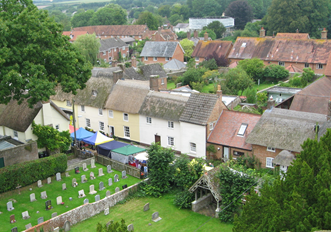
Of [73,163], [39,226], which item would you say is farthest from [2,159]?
[39,226]

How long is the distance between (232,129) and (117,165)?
11197 mm

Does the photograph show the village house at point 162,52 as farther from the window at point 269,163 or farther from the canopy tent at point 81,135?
the window at point 269,163

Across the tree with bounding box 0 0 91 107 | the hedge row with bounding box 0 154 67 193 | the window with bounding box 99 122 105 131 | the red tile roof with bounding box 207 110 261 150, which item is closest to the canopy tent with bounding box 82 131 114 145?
the hedge row with bounding box 0 154 67 193

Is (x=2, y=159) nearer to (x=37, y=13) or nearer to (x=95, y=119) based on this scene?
(x=37, y=13)

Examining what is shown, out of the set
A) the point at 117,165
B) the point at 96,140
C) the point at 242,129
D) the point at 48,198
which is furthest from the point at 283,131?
the point at 48,198

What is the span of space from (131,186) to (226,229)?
8.52 meters

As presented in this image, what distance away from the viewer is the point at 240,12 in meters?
140

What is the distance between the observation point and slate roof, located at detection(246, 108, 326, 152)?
30062 millimetres

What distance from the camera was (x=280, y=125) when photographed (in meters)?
31.3

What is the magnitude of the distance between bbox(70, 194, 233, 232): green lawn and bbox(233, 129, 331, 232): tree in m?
6.68

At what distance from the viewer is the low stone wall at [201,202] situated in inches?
1053

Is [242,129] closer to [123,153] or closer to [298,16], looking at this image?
[123,153]

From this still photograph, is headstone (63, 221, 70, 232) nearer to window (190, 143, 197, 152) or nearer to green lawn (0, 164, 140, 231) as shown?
green lawn (0, 164, 140, 231)

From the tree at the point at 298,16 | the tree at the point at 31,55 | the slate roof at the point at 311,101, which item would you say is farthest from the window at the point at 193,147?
the tree at the point at 298,16
